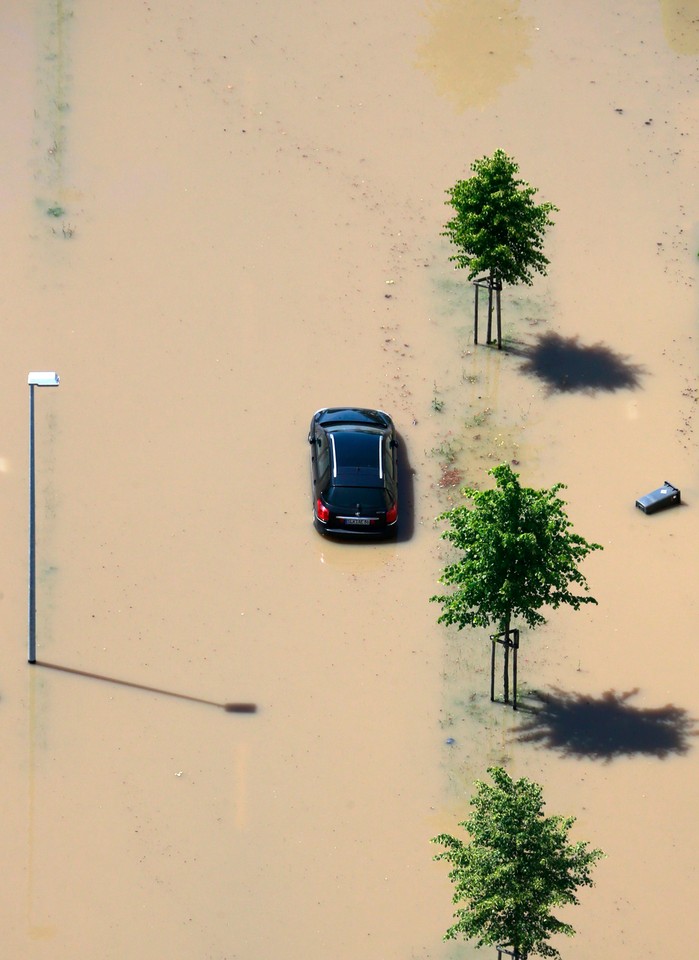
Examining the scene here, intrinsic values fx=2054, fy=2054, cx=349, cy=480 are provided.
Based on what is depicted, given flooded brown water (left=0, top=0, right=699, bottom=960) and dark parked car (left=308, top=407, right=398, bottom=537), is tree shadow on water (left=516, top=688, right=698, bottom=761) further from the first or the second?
dark parked car (left=308, top=407, right=398, bottom=537)

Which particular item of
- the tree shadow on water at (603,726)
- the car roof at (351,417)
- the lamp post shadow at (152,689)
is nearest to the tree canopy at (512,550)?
the tree shadow on water at (603,726)

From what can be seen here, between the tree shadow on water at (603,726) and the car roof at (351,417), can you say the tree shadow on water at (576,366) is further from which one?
the tree shadow on water at (603,726)

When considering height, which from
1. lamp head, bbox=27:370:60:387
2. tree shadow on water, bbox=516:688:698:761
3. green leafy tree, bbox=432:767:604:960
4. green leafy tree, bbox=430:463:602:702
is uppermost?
lamp head, bbox=27:370:60:387

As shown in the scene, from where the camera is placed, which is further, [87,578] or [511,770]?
[87,578]

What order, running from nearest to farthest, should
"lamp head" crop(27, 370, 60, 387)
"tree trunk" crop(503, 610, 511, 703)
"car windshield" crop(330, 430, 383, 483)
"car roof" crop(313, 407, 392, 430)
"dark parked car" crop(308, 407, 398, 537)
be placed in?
"tree trunk" crop(503, 610, 511, 703)
"lamp head" crop(27, 370, 60, 387)
"dark parked car" crop(308, 407, 398, 537)
"car windshield" crop(330, 430, 383, 483)
"car roof" crop(313, 407, 392, 430)

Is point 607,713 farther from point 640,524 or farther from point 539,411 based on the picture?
point 539,411

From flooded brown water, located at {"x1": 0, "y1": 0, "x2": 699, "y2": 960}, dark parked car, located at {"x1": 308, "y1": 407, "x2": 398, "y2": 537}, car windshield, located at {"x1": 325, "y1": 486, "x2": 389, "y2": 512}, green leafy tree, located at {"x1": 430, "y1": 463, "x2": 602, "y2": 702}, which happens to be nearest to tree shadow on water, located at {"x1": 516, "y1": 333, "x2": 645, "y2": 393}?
flooded brown water, located at {"x1": 0, "y1": 0, "x2": 699, "y2": 960}

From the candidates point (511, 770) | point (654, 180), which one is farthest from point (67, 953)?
point (654, 180)

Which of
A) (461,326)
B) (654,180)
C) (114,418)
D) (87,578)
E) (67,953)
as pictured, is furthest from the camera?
(654,180)
